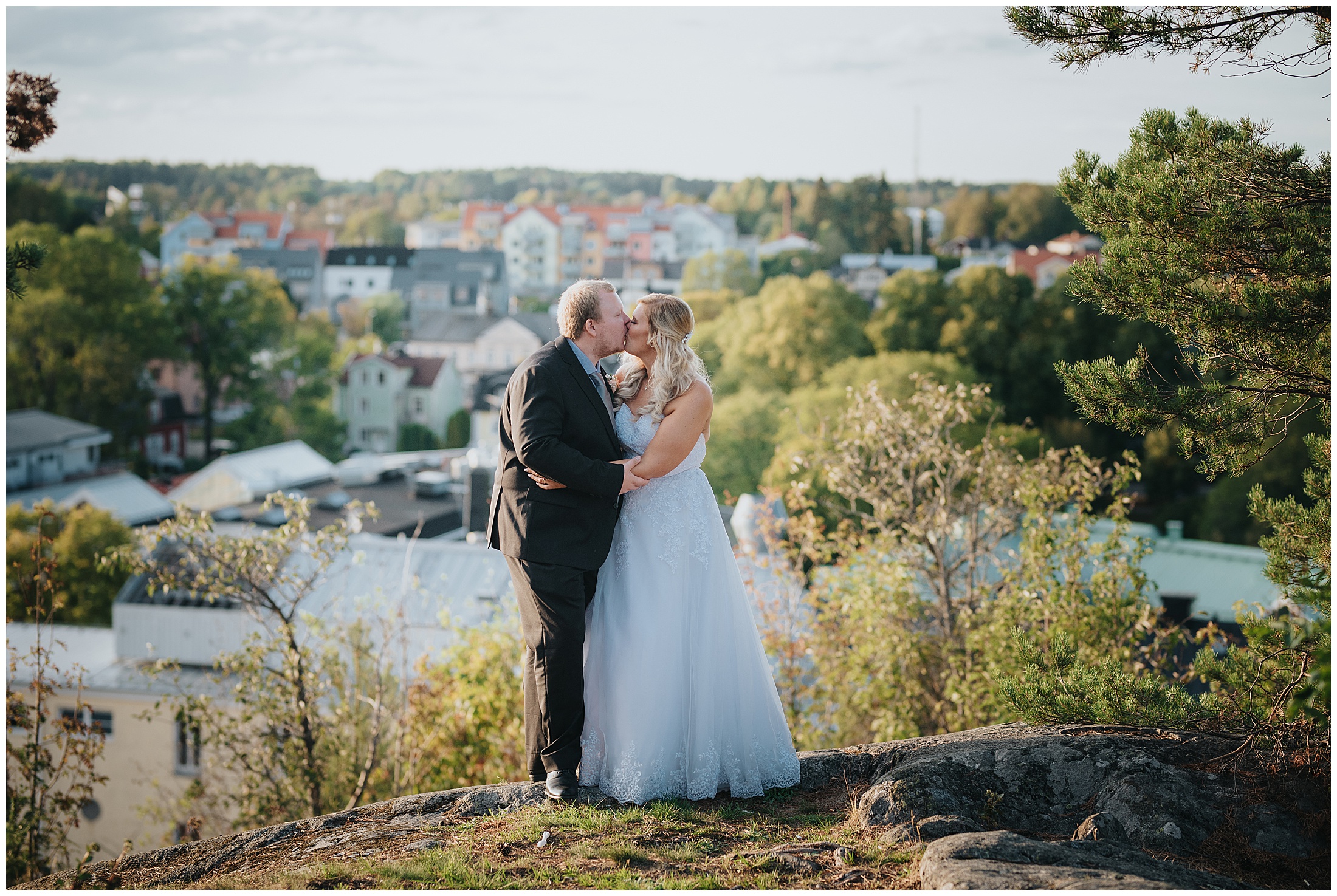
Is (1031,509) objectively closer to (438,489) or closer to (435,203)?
(438,489)

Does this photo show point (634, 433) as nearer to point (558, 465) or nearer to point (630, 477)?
point (630, 477)

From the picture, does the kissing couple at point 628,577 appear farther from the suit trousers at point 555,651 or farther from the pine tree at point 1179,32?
the pine tree at point 1179,32

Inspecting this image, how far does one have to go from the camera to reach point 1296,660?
4.12 m

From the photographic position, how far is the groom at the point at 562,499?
411 centimetres

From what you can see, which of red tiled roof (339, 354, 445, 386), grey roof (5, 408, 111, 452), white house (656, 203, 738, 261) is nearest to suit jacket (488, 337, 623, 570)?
grey roof (5, 408, 111, 452)

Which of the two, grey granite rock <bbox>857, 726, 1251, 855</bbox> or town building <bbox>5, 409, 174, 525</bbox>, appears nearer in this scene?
grey granite rock <bbox>857, 726, 1251, 855</bbox>

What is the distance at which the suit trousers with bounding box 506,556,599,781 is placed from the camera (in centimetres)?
420

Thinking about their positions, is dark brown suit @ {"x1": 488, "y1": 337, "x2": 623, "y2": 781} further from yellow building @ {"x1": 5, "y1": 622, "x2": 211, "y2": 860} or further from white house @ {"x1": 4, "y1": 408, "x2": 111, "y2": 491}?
white house @ {"x1": 4, "y1": 408, "x2": 111, "y2": 491}

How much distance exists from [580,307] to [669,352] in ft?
1.32

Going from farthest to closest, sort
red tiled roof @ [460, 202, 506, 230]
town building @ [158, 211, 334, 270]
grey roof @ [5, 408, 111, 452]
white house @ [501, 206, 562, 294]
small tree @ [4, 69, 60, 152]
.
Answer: red tiled roof @ [460, 202, 506, 230]
white house @ [501, 206, 562, 294]
town building @ [158, 211, 334, 270]
grey roof @ [5, 408, 111, 452]
small tree @ [4, 69, 60, 152]

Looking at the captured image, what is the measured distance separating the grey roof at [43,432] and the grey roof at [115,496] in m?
1.53

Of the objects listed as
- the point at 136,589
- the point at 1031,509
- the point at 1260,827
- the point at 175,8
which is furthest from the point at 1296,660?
the point at 175,8

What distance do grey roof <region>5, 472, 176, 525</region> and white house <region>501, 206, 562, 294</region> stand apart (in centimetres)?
5131

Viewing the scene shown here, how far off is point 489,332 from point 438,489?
2620cm
